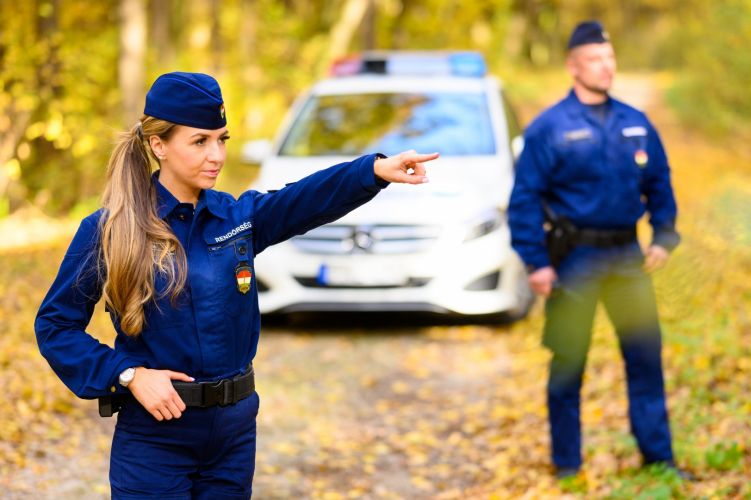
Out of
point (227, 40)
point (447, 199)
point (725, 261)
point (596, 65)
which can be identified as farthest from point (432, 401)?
point (227, 40)

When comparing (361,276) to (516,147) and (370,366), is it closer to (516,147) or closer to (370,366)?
(370,366)

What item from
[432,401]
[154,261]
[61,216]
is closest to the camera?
[154,261]

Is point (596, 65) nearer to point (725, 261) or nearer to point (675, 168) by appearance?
point (725, 261)

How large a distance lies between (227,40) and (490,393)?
21.9 metres

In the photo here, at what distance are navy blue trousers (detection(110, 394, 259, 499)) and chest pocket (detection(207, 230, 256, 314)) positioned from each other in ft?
0.98

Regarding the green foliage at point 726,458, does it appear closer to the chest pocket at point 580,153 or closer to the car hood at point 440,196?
the chest pocket at point 580,153

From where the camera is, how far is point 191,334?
117 inches

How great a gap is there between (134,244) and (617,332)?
119 inches

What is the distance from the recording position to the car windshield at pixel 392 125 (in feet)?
29.8

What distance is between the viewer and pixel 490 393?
7.41 meters

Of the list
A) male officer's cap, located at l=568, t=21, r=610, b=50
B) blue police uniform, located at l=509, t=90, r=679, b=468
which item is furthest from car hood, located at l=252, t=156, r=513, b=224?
male officer's cap, located at l=568, t=21, r=610, b=50

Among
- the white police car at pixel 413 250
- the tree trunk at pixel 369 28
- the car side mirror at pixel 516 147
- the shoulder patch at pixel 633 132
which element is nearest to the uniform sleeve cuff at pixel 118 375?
the shoulder patch at pixel 633 132

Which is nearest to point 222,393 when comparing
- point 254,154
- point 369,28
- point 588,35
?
point 588,35

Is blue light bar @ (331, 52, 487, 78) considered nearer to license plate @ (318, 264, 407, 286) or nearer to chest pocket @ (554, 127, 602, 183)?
license plate @ (318, 264, 407, 286)
